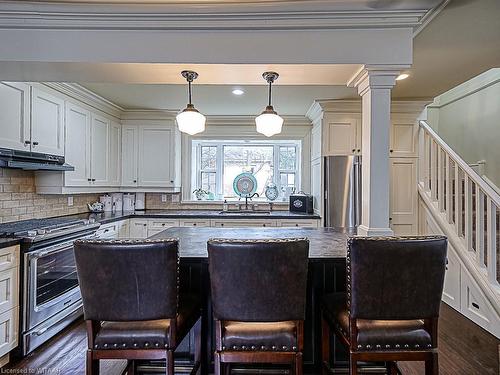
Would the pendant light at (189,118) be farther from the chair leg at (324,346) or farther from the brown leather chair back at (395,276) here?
the chair leg at (324,346)

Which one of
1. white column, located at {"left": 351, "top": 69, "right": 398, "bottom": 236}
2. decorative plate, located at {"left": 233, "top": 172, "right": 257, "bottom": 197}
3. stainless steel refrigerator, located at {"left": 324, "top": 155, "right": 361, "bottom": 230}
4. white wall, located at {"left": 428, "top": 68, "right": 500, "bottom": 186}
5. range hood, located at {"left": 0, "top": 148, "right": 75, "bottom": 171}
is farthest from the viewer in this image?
decorative plate, located at {"left": 233, "top": 172, "right": 257, "bottom": 197}

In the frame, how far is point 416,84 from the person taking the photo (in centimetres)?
354

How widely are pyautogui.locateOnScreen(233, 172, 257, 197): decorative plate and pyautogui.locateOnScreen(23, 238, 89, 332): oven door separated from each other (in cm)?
262

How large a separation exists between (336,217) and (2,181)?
11.8 feet

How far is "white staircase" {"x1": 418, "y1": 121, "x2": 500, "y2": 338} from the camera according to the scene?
9.40ft

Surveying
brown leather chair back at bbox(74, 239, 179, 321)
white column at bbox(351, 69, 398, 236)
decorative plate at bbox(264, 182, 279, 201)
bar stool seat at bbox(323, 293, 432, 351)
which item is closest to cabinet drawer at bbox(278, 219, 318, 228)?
decorative plate at bbox(264, 182, 279, 201)

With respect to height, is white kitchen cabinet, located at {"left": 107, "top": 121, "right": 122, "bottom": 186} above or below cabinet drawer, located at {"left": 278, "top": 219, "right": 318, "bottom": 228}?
above

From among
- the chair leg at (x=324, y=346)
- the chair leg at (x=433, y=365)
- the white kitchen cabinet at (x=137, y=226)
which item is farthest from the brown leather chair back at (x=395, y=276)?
the white kitchen cabinet at (x=137, y=226)

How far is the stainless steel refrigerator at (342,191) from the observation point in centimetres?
411

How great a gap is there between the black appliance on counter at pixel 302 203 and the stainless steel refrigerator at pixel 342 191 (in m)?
0.56

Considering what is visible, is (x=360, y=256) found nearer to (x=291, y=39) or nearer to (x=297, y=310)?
(x=297, y=310)

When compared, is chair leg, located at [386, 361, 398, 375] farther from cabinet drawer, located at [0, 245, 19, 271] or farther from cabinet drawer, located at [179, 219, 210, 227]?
cabinet drawer, located at [179, 219, 210, 227]

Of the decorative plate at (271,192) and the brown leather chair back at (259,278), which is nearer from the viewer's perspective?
the brown leather chair back at (259,278)

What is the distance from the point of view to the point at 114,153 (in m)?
4.83
